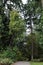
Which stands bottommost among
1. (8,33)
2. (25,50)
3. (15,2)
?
(25,50)

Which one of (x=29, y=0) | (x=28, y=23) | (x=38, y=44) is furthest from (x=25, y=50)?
(x=29, y=0)

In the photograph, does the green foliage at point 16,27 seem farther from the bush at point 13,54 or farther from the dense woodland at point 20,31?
the bush at point 13,54

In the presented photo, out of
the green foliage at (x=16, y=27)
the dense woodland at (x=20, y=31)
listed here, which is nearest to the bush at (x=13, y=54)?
the dense woodland at (x=20, y=31)

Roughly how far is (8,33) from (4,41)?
4.31ft

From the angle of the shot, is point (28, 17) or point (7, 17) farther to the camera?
point (28, 17)

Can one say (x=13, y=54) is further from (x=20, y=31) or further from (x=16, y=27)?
(x=16, y=27)

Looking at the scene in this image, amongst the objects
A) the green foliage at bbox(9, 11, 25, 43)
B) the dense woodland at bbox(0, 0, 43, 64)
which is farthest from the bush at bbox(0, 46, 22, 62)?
the green foliage at bbox(9, 11, 25, 43)

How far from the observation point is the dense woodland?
22.0m

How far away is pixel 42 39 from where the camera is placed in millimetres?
21453

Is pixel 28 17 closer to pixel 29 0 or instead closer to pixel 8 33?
pixel 29 0

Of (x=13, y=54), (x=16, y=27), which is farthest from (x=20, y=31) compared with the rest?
(x=13, y=54)

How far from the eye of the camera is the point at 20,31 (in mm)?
22219

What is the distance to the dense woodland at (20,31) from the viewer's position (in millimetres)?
21984

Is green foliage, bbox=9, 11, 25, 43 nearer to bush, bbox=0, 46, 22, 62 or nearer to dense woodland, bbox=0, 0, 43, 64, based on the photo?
dense woodland, bbox=0, 0, 43, 64
